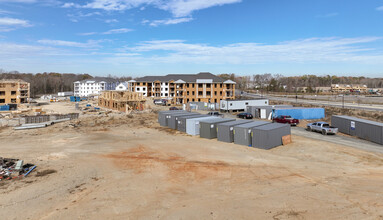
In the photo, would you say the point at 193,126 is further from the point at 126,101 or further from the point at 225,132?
the point at 126,101

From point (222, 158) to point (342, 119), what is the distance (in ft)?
74.9

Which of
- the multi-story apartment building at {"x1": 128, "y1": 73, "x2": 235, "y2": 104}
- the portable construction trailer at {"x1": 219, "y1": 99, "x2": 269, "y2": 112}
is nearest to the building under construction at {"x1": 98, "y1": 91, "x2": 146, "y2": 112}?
the multi-story apartment building at {"x1": 128, "y1": 73, "x2": 235, "y2": 104}

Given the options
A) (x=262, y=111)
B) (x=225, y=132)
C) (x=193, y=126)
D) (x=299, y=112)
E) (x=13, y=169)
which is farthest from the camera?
(x=262, y=111)

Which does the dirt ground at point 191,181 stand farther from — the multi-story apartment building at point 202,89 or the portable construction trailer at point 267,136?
the multi-story apartment building at point 202,89

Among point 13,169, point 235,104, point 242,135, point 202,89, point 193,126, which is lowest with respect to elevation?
point 13,169

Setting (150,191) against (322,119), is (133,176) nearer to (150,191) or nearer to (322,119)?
(150,191)

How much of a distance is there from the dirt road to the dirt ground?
6cm

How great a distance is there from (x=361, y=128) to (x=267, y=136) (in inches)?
591

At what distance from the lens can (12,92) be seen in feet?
290

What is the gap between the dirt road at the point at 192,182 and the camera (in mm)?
13250

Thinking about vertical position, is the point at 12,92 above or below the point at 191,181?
above

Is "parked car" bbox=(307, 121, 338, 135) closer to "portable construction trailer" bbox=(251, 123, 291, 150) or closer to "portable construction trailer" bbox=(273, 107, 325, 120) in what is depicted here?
"portable construction trailer" bbox=(251, 123, 291, 150)

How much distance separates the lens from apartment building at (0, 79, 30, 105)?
86.4 m

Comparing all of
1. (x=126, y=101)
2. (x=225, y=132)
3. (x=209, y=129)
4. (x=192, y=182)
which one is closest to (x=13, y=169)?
(x=192, y=182)
